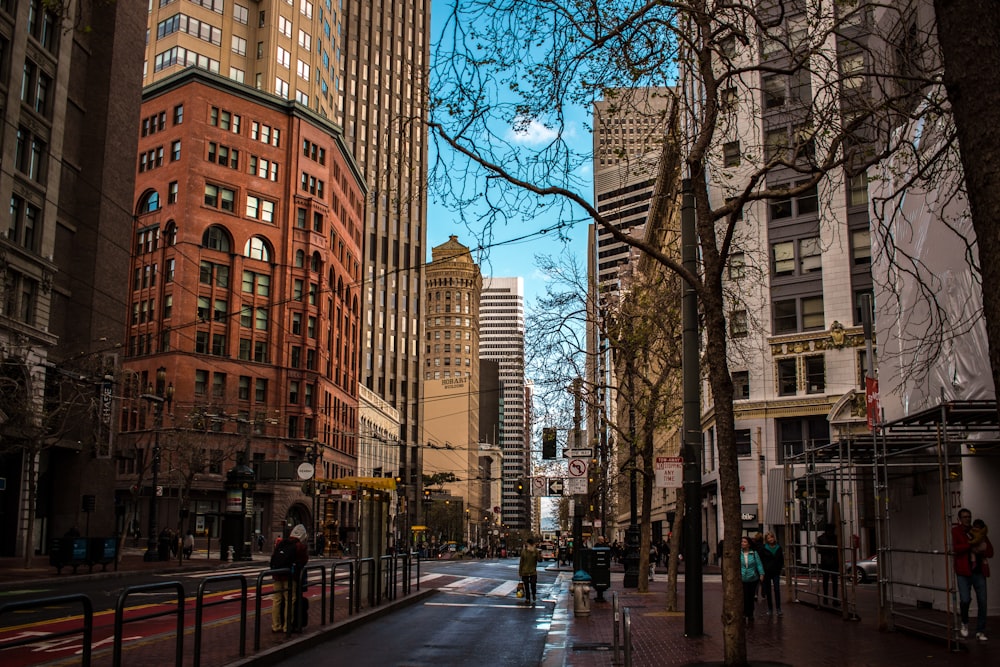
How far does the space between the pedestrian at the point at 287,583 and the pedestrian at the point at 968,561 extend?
32.5 feet

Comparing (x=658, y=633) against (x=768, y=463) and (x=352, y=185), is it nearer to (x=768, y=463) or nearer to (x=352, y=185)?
(x=768, y=463)

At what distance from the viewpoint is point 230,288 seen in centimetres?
7006

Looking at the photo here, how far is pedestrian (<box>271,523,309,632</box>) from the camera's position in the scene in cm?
1362

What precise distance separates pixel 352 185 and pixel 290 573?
80.6 metres

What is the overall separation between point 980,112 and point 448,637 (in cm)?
1259

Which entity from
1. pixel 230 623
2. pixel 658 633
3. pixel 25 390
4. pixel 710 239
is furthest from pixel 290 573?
pixel 25 390

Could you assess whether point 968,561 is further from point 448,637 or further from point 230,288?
point 230,288

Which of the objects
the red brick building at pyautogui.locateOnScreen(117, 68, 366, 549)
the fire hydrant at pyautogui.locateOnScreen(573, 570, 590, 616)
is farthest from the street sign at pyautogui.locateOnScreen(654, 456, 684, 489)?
the red brick building at pyautogui.locateOnScreen(117, 68, 366, 549)

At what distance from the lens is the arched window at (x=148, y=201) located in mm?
70625

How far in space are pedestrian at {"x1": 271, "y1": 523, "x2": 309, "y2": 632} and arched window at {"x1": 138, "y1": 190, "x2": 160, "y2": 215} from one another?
62.3 metres

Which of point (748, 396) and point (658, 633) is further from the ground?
point (748, 396)

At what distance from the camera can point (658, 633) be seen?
50.2 feet

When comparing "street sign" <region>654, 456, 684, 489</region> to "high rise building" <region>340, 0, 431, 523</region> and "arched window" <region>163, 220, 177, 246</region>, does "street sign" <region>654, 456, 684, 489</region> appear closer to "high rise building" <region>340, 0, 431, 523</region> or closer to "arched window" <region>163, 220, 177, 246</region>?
"arched window" <region>163, 220, 177, 246</region>

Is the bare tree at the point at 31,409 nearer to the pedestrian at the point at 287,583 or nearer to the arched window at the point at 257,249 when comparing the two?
the pedestrian at the point at 287,583
